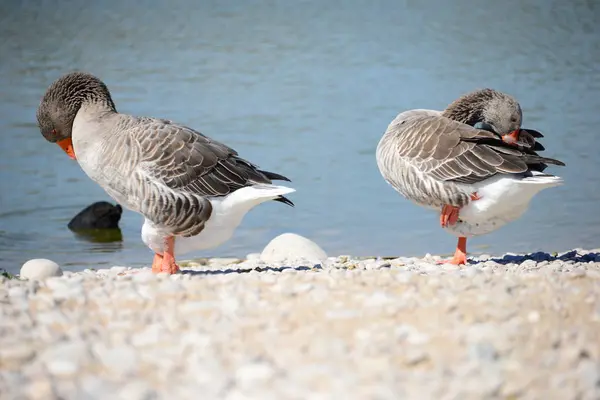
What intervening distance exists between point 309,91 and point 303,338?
55.5 feet

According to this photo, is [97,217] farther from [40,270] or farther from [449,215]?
[449,215]

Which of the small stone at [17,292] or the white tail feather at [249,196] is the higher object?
the white tail feather at [249,196]

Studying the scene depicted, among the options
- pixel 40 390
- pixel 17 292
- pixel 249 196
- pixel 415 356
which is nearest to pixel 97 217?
pixel 249 196

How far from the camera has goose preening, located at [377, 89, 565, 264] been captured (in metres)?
8.16

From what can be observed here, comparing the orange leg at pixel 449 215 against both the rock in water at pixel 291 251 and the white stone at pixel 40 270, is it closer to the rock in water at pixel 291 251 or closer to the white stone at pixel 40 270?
the rock in water at pixel 291 251

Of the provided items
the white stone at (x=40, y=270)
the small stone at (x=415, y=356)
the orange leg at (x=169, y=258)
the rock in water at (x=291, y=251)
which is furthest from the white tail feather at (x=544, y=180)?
the white stone at (x=40, y=270)

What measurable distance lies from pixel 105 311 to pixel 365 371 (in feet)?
5.48

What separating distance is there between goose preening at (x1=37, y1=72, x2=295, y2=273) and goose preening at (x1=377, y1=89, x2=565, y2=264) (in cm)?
138

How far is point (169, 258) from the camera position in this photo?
7945 millimetres

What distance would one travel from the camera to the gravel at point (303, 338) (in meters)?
4.11

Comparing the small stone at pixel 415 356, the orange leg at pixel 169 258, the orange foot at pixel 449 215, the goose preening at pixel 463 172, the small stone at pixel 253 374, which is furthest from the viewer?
the orange foot at pixel 449 215

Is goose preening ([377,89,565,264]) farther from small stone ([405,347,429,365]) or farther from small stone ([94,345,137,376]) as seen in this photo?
small stone ([94,345,137,376])

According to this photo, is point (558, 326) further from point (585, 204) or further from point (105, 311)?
point (585, 204)

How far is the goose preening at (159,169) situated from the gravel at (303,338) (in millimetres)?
1903
